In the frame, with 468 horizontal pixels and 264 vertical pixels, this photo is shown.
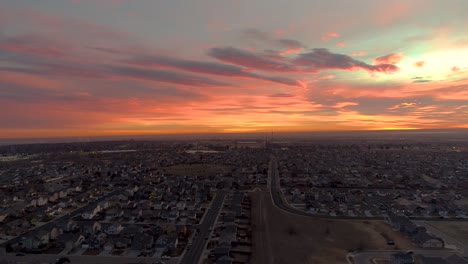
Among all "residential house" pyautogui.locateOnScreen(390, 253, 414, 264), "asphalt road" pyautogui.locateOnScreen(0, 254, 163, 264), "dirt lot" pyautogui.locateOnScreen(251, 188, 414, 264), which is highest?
"residential house" pyautogui.locateOnScreen(390, 253, 414, 264)

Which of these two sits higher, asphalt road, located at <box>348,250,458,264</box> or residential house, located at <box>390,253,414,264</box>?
residential house, located at <box>390,253,414,264</box>

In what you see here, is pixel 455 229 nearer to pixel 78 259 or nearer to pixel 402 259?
pixel 402 259

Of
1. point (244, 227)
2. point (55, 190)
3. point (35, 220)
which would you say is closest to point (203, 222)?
point (244, 227)

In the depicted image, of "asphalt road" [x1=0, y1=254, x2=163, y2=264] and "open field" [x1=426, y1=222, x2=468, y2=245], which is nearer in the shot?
"asphalt road" [x1=0, y1=254, x2=163, y2=264]

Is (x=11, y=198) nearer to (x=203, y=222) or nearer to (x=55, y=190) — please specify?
(x=55, y=190)

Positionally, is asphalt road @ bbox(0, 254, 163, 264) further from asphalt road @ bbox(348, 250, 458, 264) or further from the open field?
the open field

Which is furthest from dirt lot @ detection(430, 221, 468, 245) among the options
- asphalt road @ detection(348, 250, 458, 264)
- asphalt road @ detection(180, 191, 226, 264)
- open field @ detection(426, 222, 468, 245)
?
asphalt road @ detection(180, 191, 226, 264)

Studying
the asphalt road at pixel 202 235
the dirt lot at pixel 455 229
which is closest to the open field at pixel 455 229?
the dirt lot at pixel 455 229
